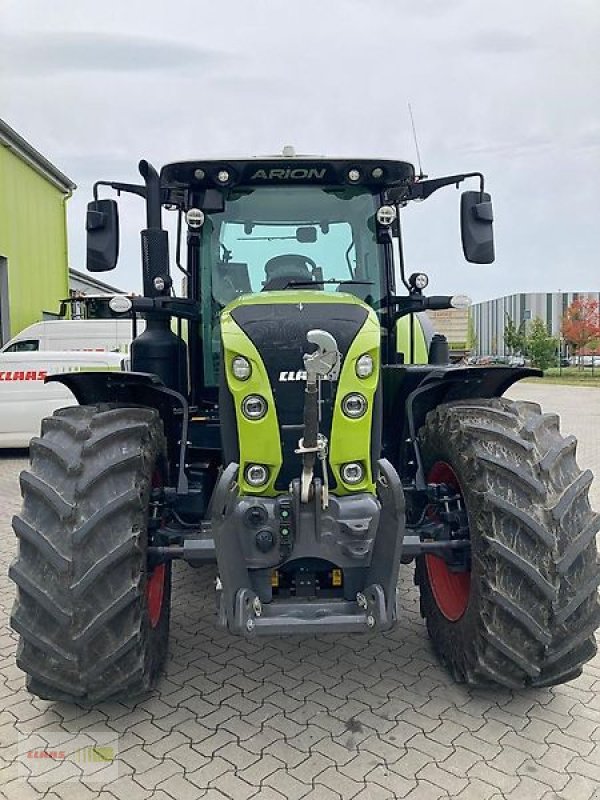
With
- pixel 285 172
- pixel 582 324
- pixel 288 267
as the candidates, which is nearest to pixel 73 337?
pixel 288 267

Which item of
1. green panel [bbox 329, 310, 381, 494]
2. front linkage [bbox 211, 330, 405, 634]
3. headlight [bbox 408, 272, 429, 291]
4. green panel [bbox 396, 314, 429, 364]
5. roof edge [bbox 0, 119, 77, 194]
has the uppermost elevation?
roof edge [bbox 0, 119, 77, 194]

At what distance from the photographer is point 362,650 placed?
396 cm

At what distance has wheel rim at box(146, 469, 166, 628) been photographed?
3652mm

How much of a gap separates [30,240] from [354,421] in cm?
1697

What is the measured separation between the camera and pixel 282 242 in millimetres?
4406

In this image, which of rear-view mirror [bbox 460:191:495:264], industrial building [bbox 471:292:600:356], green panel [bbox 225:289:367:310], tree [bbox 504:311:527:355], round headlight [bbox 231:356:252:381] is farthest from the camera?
industrial building [bbox 471:292:600:356]

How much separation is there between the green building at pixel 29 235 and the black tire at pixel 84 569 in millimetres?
14518

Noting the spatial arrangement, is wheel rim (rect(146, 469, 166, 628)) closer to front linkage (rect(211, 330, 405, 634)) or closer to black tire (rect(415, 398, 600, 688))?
front linkage (rect(211, 330, 405, 634))

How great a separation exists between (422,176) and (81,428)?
244 cm

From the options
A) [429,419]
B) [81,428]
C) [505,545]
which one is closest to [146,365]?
[81,428]

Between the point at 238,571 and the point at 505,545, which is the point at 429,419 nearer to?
the point at 505,545

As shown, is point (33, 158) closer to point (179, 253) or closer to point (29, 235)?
point (29, 235)

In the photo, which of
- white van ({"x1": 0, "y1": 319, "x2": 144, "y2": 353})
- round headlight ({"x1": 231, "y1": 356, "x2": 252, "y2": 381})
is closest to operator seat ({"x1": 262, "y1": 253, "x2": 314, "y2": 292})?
round headlight ({"x1": 231, "y1": 356, "x2": 252, "y2": 381})

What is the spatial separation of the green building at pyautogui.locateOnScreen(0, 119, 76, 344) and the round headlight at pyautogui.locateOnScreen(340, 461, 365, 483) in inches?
591
